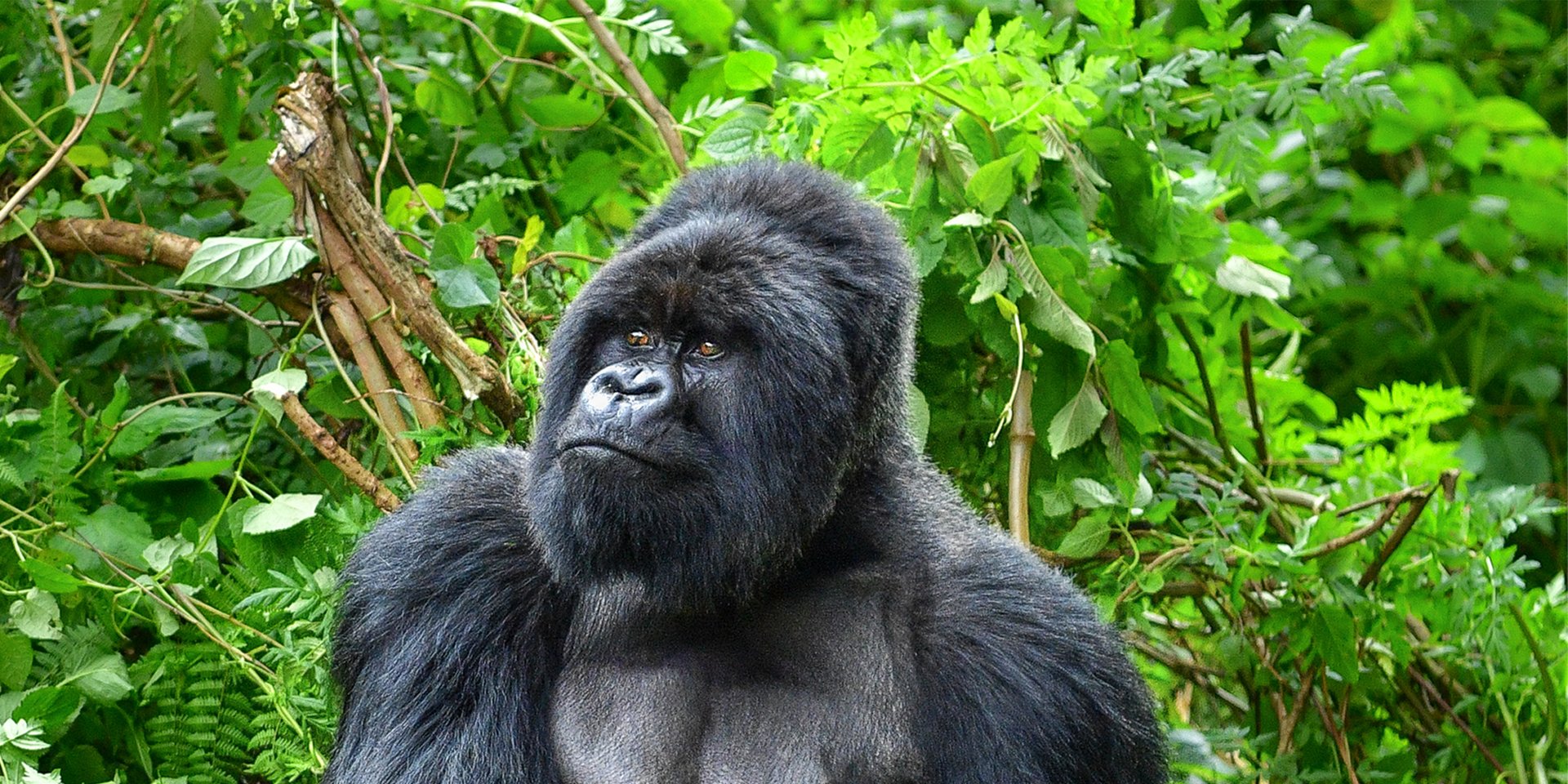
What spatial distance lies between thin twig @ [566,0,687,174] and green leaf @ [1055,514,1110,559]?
4.00 feet

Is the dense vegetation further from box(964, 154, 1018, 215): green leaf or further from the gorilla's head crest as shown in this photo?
the gorilla's head crest

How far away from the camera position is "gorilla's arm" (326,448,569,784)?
8.48 ft

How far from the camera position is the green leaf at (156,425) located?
3.26 m

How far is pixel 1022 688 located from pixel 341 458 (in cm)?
139

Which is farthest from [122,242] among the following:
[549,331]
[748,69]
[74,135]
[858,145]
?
[858,145]

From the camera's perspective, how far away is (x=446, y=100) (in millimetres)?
3922

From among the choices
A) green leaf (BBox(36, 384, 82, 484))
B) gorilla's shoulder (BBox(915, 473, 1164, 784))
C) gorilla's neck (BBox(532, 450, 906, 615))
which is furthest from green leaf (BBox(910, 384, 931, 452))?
green leaf (BBox(36, 384, 82, 484))

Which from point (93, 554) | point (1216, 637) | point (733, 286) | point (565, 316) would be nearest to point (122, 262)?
point (93, 554)

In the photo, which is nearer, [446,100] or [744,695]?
[744,695]

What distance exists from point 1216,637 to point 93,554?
2.68 metres

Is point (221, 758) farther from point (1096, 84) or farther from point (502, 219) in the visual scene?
point (1096, 84)

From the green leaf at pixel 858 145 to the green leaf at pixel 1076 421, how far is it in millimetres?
650

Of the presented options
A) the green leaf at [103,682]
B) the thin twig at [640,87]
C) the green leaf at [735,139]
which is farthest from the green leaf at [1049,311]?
the green leaf at [103,682]

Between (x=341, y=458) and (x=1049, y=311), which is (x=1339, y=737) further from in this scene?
(x=341, y=458)
